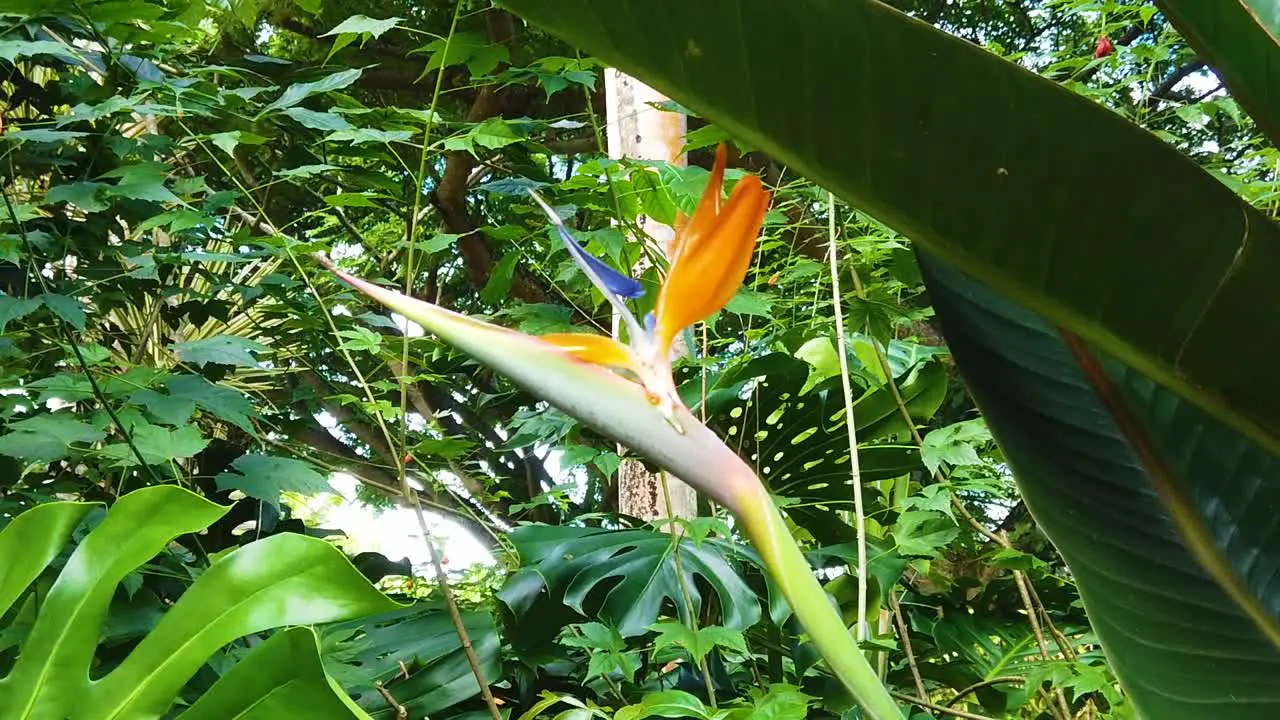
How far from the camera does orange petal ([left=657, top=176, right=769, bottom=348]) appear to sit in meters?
0.26

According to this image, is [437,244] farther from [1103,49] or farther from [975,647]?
[975,647]

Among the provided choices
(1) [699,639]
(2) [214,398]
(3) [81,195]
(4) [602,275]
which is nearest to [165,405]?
(2) [214,398]

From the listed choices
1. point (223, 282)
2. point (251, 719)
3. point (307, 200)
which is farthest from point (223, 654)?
point (307, 200)

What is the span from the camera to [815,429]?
1.19 m

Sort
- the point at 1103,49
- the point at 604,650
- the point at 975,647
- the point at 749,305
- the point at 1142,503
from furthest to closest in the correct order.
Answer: the point at 975,647 < the point at 1103,49 < the point at 749,305 < the point at 604,650 < the point at 1142,503

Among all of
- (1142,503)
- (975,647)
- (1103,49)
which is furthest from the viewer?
(975,647)

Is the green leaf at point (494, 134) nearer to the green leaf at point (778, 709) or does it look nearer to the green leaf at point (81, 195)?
the green leaf at point (81, 195)

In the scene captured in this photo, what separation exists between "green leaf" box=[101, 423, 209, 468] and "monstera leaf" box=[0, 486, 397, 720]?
0.84ft

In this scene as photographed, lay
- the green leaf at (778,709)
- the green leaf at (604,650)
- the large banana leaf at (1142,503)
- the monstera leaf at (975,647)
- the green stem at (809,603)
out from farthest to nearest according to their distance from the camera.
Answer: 1. the monstera leaf at (975,647)
2. the green leaf at (604,650)
3. the green leaf at (778,709)
4. the large banana leaf at (1142,503)
5. the green stem at (809,603)

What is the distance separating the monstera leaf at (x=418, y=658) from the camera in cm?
80

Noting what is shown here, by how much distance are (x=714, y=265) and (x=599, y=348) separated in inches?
1.8

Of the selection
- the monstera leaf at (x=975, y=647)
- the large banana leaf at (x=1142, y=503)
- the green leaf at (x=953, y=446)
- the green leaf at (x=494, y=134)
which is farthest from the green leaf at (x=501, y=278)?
the monstera leaf at (x=975, y=647)

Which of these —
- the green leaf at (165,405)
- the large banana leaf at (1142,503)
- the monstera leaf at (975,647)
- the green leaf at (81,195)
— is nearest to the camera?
the large banana leaf at (1142,503)

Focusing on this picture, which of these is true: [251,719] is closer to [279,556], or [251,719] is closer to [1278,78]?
[279,556]
